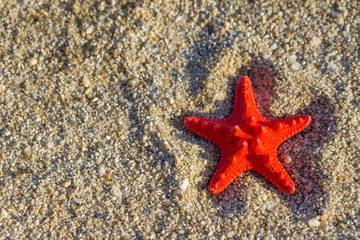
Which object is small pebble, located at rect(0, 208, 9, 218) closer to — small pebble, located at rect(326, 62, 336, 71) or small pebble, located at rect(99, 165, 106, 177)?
small pebble, located at rect(99, 165, 106, 177)

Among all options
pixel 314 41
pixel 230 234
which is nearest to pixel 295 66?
pixel 314 41

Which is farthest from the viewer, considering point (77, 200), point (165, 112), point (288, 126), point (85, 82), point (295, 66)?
point (295, 66)

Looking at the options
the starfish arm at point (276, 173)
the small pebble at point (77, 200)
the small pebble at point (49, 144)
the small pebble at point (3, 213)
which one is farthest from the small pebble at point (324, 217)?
the small pebble at point (3, 213)

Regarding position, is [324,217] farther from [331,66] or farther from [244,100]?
[331,66]

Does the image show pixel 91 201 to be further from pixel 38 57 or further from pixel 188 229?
pixel 38 57

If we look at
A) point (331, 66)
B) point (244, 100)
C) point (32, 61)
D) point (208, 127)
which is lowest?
point (208, 127)

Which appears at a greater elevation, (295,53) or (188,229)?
(295,53)

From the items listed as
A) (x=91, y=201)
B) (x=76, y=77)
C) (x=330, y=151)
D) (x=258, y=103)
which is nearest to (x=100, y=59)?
(x=76, y=77)
